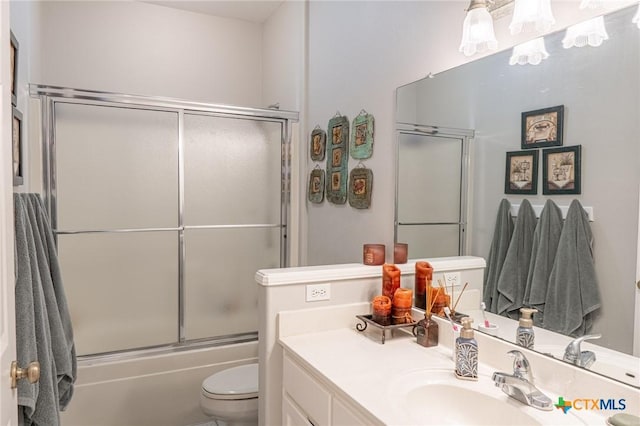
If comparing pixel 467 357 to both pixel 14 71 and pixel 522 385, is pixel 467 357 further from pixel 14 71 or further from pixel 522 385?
pixel 14 71

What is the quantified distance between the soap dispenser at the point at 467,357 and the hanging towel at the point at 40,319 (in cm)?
→ 129

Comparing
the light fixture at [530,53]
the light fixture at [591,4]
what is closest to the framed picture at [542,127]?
the light fixture at [530,53]

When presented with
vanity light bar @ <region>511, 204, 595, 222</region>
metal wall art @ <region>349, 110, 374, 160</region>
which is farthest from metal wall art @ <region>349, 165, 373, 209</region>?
vanity light bar @ <region>511, 204, 595, 222</region>

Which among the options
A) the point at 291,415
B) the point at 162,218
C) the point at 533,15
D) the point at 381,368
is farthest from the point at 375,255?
the point at 162,218

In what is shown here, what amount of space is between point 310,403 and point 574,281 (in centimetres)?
88

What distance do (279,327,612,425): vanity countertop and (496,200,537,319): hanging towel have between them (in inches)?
7.3

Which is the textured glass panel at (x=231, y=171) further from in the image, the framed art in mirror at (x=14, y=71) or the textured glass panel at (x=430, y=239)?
the textured glass panel at (x=430, y=239)

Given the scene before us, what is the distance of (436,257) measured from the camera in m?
1.70

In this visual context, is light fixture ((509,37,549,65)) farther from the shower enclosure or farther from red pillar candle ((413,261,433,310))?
the shower enclosure

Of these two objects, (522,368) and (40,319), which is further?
(40,319)

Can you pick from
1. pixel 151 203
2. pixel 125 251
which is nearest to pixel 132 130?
pixel 151 203

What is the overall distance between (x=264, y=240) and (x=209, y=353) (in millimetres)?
839

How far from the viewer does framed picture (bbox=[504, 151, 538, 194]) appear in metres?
1.25

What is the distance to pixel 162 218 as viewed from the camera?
271 centimetres
